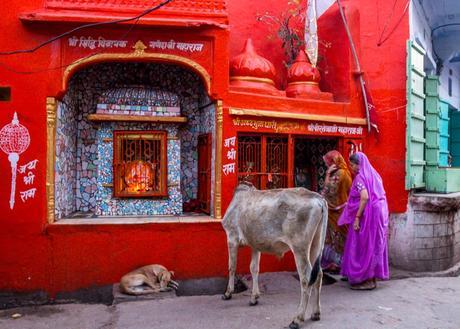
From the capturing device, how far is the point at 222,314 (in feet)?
16.4

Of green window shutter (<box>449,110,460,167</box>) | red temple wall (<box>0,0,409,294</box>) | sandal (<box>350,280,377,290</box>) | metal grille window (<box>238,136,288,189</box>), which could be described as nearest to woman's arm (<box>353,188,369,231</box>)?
sandal (<box>350,280,377,290</box>)

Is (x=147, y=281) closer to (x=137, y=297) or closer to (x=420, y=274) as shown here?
(x=137, y=297)

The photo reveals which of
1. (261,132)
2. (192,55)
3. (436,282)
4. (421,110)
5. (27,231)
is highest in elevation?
(192,55)

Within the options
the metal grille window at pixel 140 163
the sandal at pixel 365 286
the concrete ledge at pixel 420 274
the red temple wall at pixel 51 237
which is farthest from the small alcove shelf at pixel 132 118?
the concrete ledge at pixel 420 274

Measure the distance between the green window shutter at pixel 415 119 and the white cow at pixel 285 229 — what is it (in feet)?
10.8

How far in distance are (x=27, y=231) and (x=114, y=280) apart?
1.39 metres

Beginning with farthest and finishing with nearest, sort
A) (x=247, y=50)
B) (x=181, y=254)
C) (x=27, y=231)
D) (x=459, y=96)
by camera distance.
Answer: (x=459, y=96), (x=247, y=50), (x=181, y=254), (x=27, y=231)

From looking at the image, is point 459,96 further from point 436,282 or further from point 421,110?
point 436,282

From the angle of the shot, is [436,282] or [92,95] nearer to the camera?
[436,282]

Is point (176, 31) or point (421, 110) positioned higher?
point (176, 31)

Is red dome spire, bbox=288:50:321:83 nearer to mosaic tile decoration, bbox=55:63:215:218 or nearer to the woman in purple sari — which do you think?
mosaic tile decoration, bbox=55:63:215:218

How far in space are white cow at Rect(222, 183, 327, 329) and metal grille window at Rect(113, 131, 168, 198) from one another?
2.16 metres

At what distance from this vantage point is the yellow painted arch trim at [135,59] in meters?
6.18

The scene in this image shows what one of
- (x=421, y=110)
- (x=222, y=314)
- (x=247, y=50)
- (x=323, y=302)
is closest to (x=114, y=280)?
(x=222, y=314)
